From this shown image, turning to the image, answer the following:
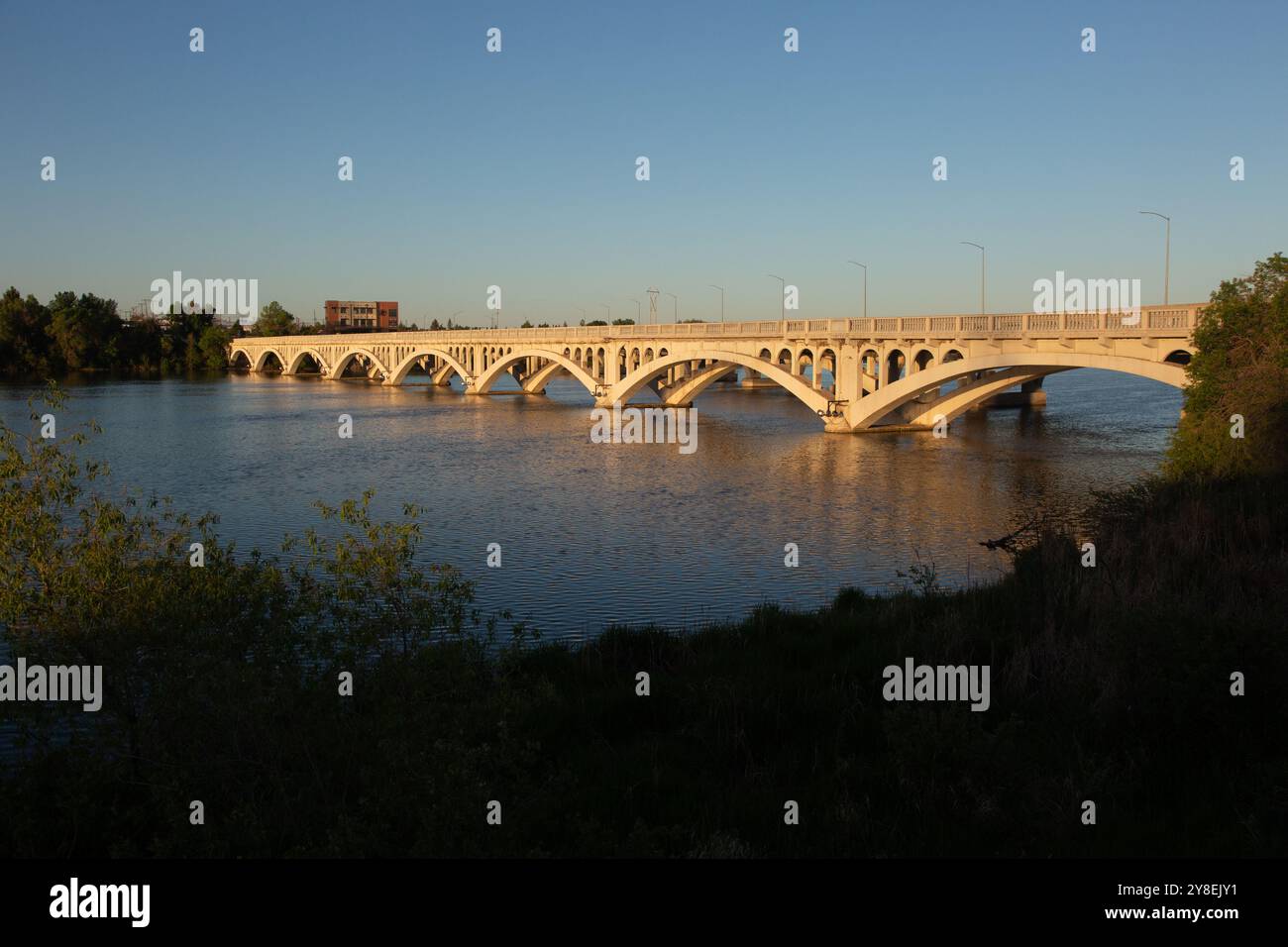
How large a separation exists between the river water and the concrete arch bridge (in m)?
2.60

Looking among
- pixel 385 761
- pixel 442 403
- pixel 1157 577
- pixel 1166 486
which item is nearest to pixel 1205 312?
pixel 1166 486

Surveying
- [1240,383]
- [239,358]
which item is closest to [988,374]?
[1240,383]

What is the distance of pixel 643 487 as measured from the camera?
37.5 meters

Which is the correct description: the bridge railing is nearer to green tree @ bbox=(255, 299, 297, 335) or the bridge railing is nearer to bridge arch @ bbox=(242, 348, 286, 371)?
bridge arch @ bbox=(242, 348, 286, 371)

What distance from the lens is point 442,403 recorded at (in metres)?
88.3

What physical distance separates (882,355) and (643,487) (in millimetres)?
18605

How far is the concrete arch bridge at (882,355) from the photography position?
38.3m

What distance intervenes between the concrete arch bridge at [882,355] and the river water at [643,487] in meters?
2.60

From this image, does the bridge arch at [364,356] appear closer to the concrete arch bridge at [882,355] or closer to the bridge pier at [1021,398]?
the concrete arch bridge at [882,355]

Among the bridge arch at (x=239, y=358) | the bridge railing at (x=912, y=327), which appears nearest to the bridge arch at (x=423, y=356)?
the bridge railing at (x=912, y=327)

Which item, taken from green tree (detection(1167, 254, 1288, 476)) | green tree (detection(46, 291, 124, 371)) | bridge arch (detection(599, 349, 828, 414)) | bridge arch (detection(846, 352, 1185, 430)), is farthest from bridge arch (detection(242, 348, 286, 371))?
green tree (detection(1167, 254, 1288, 476))

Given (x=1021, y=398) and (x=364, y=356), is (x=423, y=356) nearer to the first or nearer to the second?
(x=364, y=356)

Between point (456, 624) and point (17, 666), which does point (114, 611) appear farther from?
point (456, 624)
